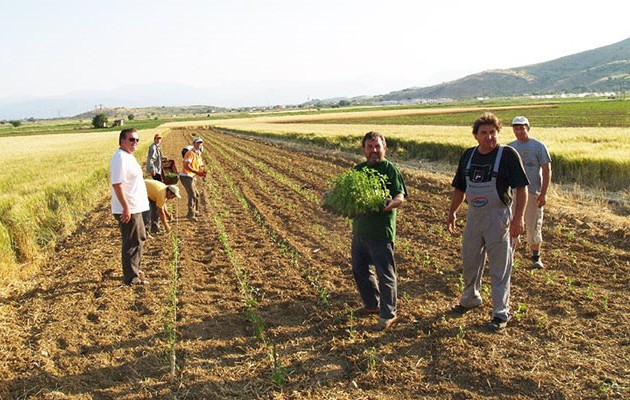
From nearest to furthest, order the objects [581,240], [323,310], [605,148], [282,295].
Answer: [323,310] → [282,295] → [581,240] → [605,148]

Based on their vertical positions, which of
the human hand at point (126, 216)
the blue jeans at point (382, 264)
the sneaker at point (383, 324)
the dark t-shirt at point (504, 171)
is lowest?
the sneaker at point (383, 324)

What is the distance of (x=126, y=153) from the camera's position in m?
6.77

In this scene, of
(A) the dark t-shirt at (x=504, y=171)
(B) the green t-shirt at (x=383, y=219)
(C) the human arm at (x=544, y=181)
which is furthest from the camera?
(C) the human arm at (x=544, y=181)

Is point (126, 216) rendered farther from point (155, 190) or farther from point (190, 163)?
point (190, 163)

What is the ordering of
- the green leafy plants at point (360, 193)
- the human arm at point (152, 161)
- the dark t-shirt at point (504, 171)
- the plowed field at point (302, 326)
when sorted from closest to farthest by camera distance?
the plowed field at point (302, 326)
the dark t-shirt at point (504, 171)
the green leafy plants at point (360, 193)
the human arm at point (152, 161)

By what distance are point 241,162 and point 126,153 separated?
16.5 metres

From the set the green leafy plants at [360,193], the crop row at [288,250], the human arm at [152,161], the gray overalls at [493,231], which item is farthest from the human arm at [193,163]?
the gray overalls at [493,231]

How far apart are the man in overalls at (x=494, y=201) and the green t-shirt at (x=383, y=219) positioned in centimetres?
74

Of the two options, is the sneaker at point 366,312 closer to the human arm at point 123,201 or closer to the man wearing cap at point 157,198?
the human arm at point 123,201

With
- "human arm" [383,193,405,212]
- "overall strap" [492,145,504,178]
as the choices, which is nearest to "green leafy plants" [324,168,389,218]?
"human arm" [383,193,405,212]

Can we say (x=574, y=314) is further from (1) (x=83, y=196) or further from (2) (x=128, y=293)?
(1) (x=83, y=196)

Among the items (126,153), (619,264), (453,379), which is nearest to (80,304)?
(126,153)

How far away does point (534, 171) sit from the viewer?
263 inches

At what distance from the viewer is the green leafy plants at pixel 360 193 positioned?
498cm
